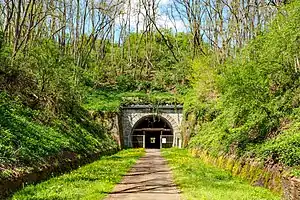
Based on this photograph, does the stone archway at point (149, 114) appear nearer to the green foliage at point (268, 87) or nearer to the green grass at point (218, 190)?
the green foliage at point (268, 87)

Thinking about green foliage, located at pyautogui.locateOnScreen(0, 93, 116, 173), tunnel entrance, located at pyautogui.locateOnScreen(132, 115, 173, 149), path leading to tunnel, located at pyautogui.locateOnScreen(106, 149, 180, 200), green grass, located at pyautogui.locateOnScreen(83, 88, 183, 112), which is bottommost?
tunnel entrance, located at pyautogui.locateOnScreen(132, 115, 173, 149)

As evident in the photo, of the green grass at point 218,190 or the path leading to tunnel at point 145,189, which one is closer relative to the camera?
the green grass at point 218,190

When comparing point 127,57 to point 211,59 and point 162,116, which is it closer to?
point 162,116

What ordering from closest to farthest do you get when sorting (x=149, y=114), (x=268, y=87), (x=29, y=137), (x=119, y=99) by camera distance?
(x=29, y=137) → (x=268, y=87) → (x=149, y=114) → (x=119, y=99)

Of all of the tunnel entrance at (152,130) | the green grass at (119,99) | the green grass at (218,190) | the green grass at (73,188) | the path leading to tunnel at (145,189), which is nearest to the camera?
the green grass at (73,188)

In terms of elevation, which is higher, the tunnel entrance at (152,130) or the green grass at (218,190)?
the green grass at (218,190)

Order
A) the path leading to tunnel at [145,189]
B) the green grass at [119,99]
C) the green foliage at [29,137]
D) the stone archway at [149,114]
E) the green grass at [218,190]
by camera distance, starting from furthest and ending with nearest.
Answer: the stone archway at [149,114] < the green grass at [119,99] < the green foliage at [29,137] < the path leading to tunnel at [145,189] < the green grass at [218,190]

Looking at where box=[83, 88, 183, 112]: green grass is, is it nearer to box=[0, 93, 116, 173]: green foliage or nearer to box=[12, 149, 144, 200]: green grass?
box=[0, 93, 116, 173]: green foliage

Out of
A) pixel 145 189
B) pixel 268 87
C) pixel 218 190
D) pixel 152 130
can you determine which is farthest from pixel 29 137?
pixel 152 130

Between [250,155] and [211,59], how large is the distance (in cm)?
2371

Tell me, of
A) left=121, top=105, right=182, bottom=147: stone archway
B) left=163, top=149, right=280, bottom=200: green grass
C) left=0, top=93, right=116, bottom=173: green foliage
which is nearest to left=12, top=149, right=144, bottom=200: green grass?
left=0, top=93, right=116, bottom=173: green foliage

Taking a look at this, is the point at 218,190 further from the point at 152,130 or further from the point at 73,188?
the point at 152,130

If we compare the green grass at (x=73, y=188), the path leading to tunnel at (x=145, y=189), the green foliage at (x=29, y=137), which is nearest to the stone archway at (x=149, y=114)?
the green foliage at (x=29, y=137)

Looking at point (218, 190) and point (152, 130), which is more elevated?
point (218, 190)
